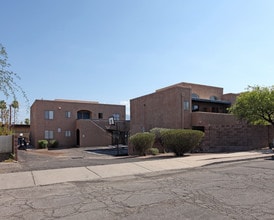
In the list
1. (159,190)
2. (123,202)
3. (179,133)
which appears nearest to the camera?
(123,202)

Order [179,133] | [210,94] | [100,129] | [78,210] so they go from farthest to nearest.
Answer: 1. [100,129]
2. [210,94]
3. [179,133]
4. [78,210]

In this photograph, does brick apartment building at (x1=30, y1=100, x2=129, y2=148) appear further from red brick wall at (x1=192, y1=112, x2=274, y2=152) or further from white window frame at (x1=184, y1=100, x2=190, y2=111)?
red brick wall at (x1=192, y1=112, x2=274, y2=152)

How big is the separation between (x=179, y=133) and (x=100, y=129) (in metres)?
31.0

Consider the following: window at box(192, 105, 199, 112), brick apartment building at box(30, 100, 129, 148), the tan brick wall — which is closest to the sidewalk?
the tan brick wall

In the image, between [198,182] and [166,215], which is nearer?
[166,215]

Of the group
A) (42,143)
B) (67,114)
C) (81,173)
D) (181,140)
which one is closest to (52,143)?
(42,143)

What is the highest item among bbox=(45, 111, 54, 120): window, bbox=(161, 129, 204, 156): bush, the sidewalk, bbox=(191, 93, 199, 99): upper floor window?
bbox=(191, 93, 199, 99): upper floor window

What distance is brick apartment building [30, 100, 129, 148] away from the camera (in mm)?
46875

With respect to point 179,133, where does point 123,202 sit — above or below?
below

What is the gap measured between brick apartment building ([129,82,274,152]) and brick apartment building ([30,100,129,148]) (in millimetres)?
8098

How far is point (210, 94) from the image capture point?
43094 millimetres

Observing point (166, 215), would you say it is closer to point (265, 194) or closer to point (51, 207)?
point (51, 207)

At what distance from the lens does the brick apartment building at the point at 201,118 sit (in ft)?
86.6

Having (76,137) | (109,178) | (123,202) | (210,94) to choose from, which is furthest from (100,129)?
(123,202)
